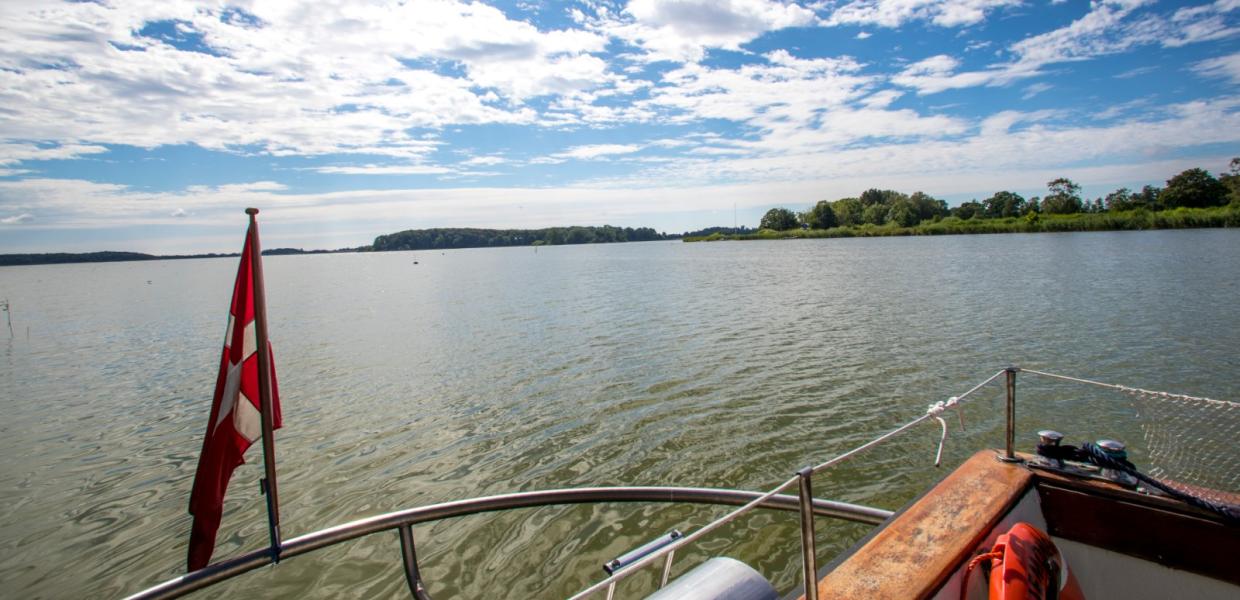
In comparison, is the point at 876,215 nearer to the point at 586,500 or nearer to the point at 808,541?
the point at 586,500

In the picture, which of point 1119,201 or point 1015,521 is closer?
point 1015,521

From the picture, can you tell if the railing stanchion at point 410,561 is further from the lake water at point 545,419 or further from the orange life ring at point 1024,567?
the lake water at point 545,419

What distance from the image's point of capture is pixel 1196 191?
107 meters

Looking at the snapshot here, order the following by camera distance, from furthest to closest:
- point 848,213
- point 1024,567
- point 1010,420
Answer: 1. point 848,213
2. point 1010,420
3. point 1024,567

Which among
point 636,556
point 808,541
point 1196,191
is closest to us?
point 808,541

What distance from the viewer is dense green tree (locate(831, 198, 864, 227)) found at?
6540 inches

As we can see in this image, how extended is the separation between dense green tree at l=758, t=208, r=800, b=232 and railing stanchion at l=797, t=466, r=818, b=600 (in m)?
184

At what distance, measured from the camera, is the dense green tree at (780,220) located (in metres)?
181

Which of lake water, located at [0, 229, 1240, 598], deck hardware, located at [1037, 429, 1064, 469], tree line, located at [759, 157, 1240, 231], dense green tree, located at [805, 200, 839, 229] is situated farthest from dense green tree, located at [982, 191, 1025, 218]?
deck hardware, located at [1037, 429, 1064, 469]

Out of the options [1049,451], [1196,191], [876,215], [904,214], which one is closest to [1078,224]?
[1196,191]

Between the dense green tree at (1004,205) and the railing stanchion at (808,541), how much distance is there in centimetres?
16478

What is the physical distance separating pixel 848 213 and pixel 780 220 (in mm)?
21490

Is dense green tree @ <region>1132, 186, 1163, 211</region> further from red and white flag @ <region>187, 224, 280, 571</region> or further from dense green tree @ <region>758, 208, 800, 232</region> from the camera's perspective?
red and white flag @ <region>187, 224, 280, 571</region>

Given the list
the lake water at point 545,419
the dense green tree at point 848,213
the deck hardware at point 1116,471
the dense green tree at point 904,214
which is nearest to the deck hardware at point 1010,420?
the deck hardware at point 1116,471
